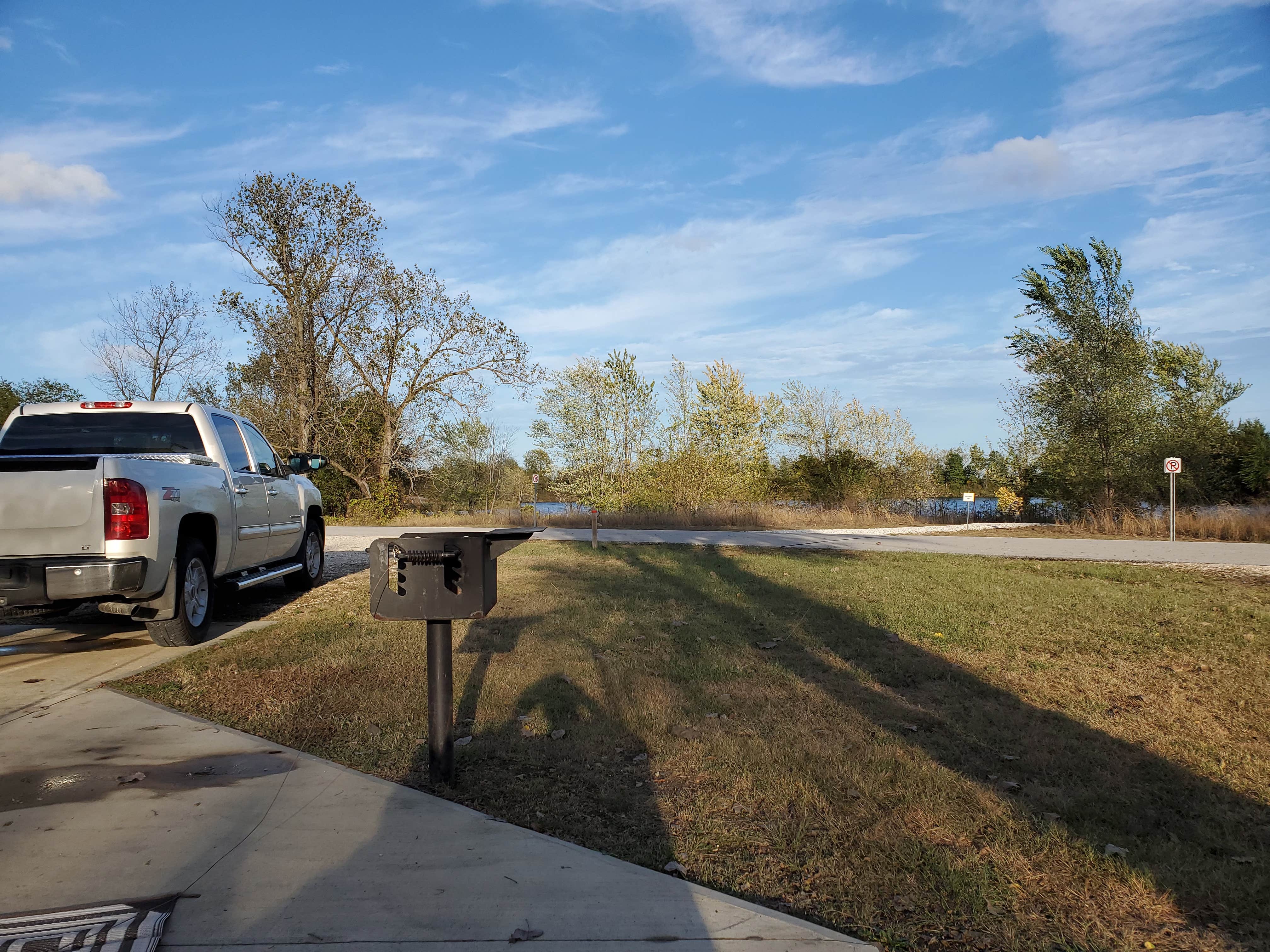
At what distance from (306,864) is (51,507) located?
415 cm

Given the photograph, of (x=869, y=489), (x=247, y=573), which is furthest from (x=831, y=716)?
(x=869, y=489)

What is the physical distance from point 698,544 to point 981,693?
11.8 metres

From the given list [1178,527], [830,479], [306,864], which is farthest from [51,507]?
[830,479]

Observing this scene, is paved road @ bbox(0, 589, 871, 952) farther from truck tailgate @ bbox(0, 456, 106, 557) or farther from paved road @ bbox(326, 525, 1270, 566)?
paved road @ bbox(326, 525, 1270, 566)

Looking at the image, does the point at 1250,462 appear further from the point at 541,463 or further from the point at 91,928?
the point at 91,928

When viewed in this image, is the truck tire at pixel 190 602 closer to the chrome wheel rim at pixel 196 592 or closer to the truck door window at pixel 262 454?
the chrome wheel rim at pixel 196 592

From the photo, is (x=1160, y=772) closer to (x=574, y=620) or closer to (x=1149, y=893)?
(x=1149, y=893)

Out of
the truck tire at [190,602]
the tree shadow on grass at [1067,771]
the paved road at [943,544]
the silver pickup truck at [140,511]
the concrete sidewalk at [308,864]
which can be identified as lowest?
the tree shadow on grass at [1067,771]

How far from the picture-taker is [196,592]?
6.95m

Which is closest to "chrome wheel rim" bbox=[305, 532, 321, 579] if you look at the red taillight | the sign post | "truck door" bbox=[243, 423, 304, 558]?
"truck door" bbox=[243, 423, 304, 558]

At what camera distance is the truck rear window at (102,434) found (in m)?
7.24

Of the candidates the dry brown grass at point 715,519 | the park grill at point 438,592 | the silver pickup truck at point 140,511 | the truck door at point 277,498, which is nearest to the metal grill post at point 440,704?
the park grill at point 438,592

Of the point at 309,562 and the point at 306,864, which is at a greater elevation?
the point at 309,562

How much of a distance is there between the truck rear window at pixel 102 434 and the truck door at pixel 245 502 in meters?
0.33
